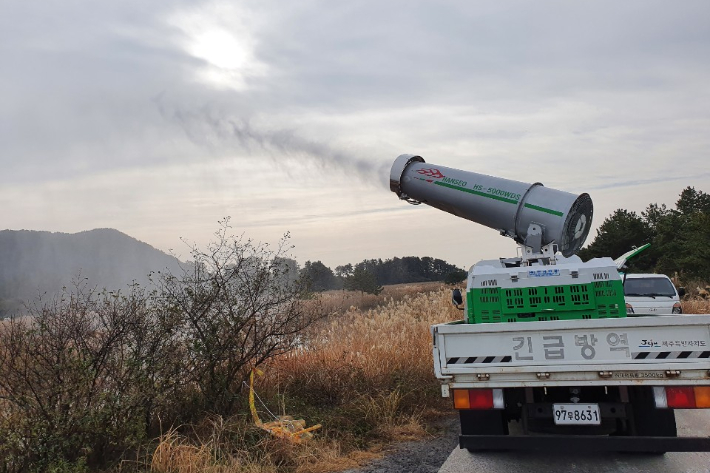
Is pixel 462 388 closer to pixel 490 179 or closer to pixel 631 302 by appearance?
pixel 490 179

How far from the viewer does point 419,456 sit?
593cm

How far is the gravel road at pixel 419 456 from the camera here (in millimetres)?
5520

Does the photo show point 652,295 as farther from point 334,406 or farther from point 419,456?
point 419,456

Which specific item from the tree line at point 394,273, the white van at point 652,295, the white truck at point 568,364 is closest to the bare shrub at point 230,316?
the white truck at point 568,364

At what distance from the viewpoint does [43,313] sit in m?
5.57

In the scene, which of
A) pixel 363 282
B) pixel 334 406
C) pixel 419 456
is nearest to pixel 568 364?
pixel 419 456

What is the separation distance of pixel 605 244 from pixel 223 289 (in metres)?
33.9

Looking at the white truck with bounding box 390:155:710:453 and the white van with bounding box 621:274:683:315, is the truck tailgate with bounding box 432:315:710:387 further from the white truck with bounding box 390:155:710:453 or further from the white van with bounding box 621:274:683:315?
the white van with bounding box 621:274:683:315

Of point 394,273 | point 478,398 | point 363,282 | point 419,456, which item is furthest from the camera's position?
point 394,273

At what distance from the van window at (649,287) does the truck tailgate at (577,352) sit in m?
8.90

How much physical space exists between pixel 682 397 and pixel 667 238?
34.9 meters

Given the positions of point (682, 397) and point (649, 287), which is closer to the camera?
point (682, 397)

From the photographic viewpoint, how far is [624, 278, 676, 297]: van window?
12719mm

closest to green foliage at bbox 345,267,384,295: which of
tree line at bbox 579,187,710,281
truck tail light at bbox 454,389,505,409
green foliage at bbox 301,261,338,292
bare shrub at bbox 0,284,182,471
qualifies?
tree line at bbox 579,187,710,281
